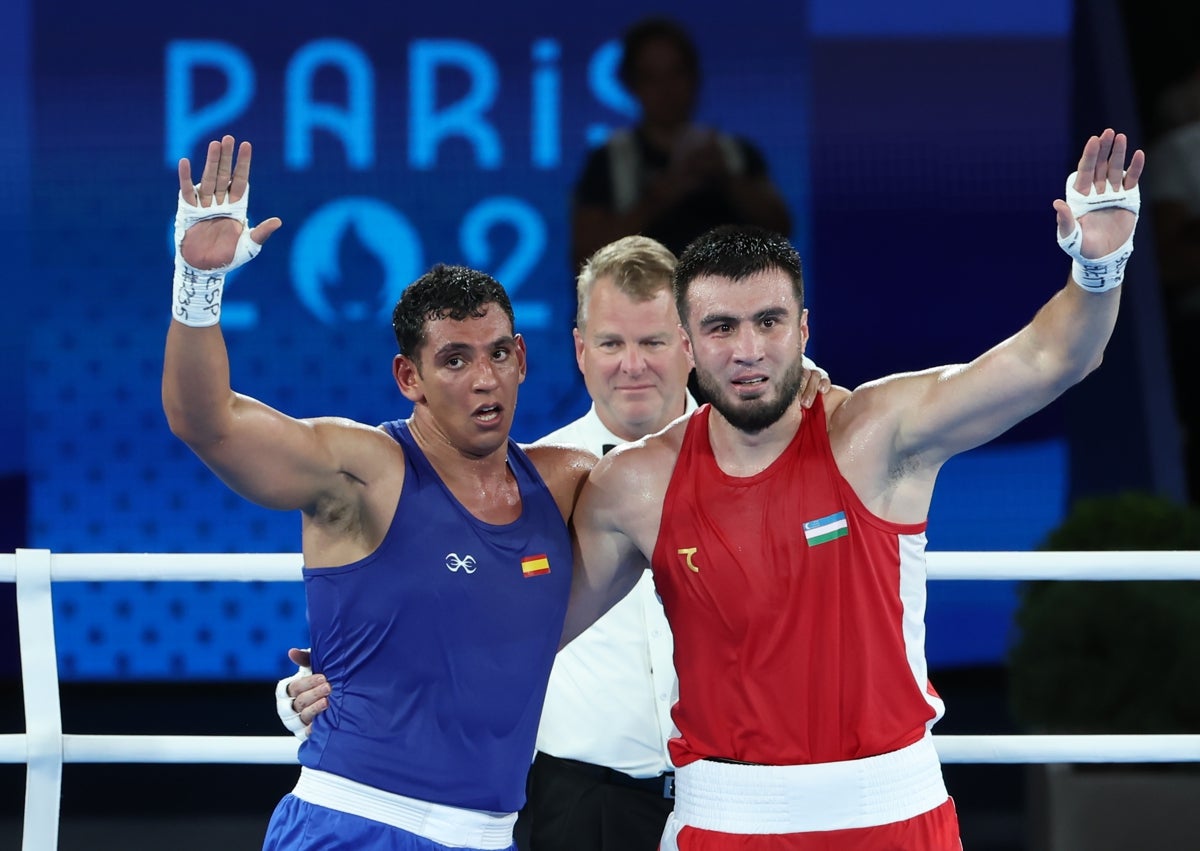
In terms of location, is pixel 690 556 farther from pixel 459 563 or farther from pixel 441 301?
pixel 441 301

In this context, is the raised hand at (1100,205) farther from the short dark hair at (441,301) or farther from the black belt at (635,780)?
the black belt at (635,780)

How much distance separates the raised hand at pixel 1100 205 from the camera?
104 inches

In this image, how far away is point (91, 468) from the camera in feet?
22.2

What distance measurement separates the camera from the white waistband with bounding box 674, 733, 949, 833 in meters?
2.82

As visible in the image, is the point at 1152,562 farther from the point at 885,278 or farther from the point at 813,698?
the point at 885,278

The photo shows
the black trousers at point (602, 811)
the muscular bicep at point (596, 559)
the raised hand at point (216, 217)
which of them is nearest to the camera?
the raised hand at point (216, 217)

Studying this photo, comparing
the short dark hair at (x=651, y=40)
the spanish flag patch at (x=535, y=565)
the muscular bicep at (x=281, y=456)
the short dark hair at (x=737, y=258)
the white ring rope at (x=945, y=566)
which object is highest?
the short dark hair at (x=651, y=40)

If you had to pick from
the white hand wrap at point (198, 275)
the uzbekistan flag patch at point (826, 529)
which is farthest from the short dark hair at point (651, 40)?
the white hand wrap at point (198, 275)

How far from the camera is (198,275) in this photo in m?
2.59

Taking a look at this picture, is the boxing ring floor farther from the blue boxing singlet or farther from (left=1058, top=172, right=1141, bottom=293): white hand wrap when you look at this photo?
(left=1058, top=172, right=1141, bottom=293): white hand wrap

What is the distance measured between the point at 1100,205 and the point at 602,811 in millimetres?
1694

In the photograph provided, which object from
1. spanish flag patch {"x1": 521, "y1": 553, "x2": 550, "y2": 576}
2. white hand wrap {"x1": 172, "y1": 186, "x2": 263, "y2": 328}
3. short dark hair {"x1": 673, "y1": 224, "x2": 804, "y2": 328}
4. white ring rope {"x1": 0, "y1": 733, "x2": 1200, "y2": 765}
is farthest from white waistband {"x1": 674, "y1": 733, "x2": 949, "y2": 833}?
white hand wrap {"x1": 172, "y1": 186, "x2": 263, "y2": 328}

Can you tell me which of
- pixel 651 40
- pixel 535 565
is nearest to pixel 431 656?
pixel 535 565

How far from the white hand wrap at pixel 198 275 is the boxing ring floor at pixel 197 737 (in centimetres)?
102
